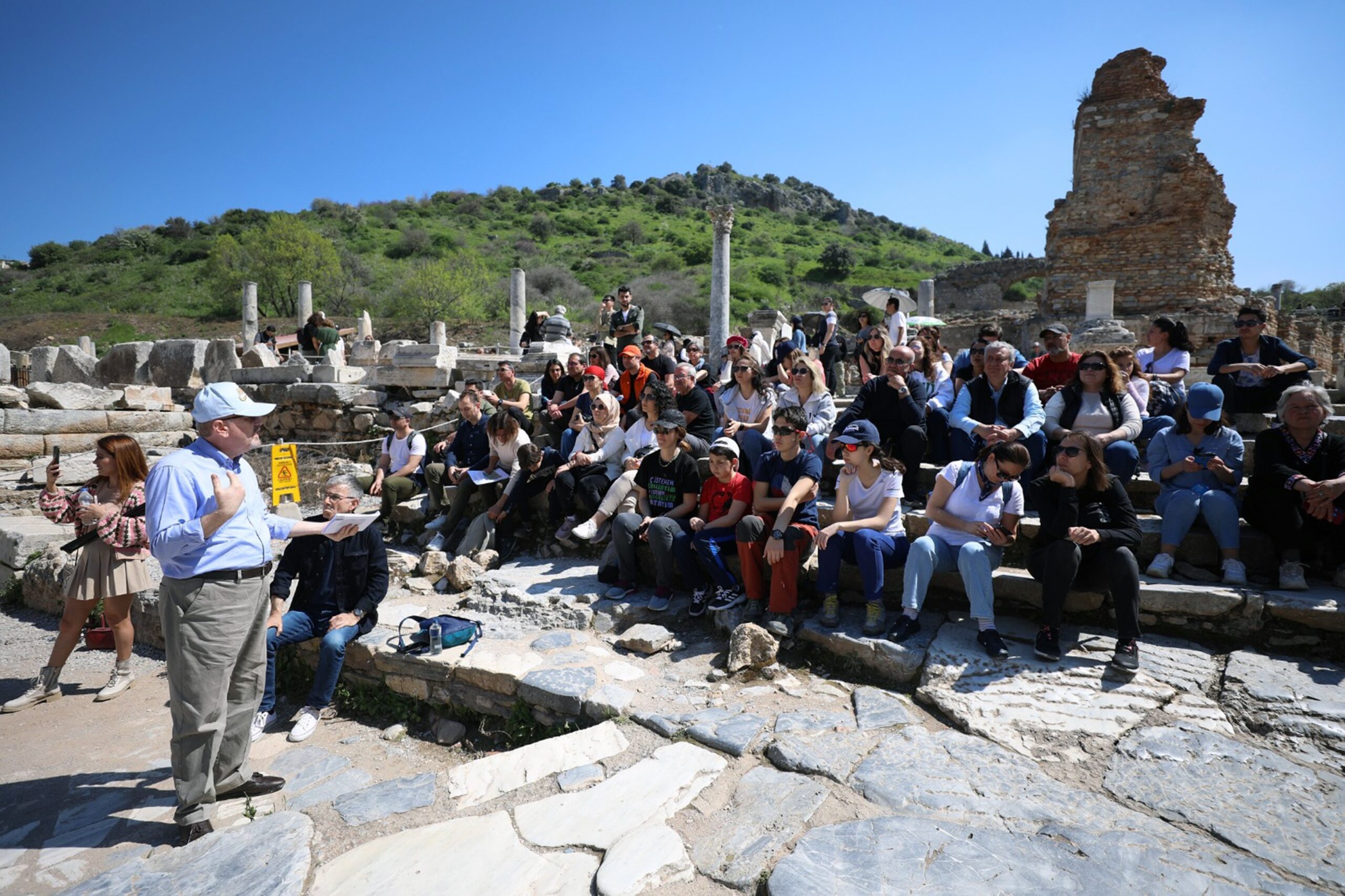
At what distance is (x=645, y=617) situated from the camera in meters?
4.88

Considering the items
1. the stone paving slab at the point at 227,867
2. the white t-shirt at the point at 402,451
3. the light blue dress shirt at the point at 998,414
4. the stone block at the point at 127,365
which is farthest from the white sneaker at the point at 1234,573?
the stone block at the point at 127,365

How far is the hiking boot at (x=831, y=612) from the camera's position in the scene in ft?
14.1

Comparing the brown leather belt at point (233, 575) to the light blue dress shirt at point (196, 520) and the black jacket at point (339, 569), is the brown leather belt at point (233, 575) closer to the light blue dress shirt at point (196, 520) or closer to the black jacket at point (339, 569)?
the light blue dress shirt at point (196, 520)

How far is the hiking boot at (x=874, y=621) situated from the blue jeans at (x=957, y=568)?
0.15 m

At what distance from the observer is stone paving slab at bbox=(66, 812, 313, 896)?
2.60 metres

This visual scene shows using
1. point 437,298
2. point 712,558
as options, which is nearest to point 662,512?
point 712,558

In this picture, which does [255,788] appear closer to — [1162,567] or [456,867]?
[456,867]

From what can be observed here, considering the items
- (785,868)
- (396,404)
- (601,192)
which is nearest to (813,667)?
(785,868)

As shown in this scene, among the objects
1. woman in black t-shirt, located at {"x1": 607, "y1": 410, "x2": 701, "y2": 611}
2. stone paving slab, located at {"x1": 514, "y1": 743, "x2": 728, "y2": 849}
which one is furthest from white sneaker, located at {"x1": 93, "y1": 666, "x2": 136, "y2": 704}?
stone paving slab, located at {"x1": 514, "y1": 743, "x2": 728, "y2": 849}

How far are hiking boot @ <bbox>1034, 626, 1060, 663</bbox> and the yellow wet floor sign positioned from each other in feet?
26.1

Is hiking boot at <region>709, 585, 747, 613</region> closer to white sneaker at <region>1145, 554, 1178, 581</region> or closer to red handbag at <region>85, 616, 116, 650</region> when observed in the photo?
white sneaker at <region>1145, 554, 1178, 581</region>

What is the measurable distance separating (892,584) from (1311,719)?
6.83ft

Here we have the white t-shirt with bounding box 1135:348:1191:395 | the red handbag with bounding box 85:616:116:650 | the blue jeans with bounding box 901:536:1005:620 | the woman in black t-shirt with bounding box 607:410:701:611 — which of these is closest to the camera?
the blue jeans with bounding box 901:536:1005:620

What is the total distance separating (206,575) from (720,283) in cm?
1153
